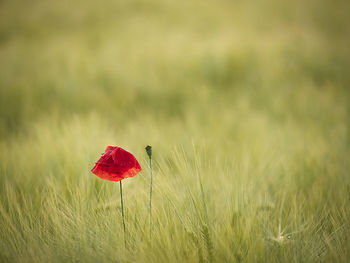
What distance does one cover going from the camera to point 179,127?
1.08 m

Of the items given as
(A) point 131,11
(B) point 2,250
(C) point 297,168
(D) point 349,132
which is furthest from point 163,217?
(A) point 131,11

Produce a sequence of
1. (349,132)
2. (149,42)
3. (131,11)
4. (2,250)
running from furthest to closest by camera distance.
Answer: (131,11) → (149,42) → (349,132) → (2,250)

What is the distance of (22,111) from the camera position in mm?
1175

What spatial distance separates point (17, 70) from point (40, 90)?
0.93 ft

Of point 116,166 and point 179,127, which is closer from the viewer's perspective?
point 116,166

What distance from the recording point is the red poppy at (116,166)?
38 centimetres

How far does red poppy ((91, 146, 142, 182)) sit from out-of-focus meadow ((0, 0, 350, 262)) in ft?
0.35

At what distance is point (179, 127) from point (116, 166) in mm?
708

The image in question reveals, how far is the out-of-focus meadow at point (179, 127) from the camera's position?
0.44m

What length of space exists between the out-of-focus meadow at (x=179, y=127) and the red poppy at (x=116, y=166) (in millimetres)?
108

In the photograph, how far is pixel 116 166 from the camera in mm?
377

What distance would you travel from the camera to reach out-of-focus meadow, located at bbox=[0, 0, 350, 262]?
44 centimetres

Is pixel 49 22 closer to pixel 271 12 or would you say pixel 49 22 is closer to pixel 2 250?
pixel 271 12

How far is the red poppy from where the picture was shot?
38 centimetres
